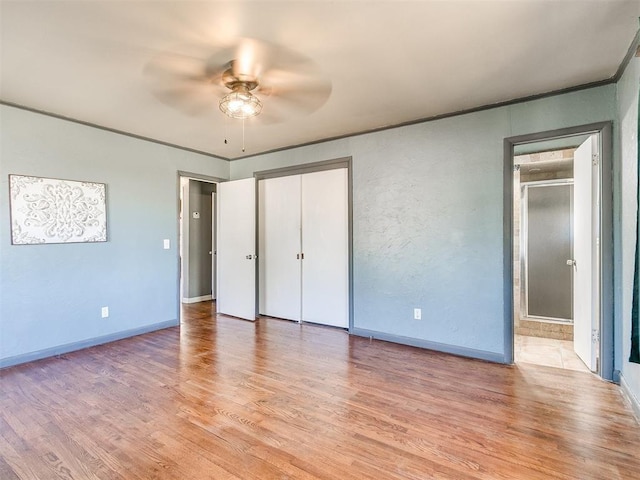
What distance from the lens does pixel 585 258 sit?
2.99m

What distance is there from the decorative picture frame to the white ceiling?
2.49ft

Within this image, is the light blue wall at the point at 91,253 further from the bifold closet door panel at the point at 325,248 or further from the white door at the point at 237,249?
the bifold closet door panel at the point at 325,248

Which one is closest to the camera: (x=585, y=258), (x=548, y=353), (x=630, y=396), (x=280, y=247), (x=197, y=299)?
(x=630, y=396)

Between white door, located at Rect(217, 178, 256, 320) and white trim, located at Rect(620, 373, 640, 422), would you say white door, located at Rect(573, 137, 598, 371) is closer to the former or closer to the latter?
white trim, located at Rect(620, 373, 640, 422)

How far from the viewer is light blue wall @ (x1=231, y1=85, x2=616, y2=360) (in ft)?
10.0

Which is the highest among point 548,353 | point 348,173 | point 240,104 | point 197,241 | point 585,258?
point 240,104

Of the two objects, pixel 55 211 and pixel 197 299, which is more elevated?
pixel 55 211

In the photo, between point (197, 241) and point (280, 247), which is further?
point (197, 241)

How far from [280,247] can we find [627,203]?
3754mm

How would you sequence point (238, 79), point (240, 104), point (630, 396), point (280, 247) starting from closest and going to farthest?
Answer: point (630, 396) < point (238, 79) < point (240, 104) < point (280, 247)

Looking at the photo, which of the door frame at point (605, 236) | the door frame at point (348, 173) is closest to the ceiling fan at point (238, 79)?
the door frame at point (348, 173)

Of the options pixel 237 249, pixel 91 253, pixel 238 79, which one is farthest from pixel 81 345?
pixel 238 79

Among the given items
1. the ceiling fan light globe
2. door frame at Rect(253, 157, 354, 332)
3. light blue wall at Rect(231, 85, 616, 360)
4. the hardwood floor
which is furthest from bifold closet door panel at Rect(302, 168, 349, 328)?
the ceiling fan light globe

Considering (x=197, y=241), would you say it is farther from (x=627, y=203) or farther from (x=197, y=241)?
(x=627, y=203)
